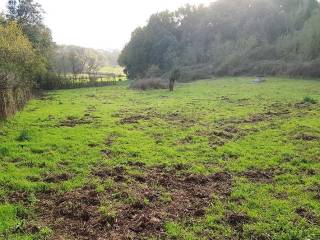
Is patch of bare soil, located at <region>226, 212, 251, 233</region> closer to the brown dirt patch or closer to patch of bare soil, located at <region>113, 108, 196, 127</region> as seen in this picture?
the brown dirt patch

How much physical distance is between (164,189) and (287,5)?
81.9m

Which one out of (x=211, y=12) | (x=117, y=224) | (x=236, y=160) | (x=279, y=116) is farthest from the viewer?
(x=211, y=12)

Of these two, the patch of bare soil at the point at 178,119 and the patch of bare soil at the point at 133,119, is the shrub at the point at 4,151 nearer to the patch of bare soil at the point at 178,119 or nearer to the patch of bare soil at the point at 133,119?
the patch of bare soil at the point at 133,119

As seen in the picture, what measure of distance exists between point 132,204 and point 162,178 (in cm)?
241

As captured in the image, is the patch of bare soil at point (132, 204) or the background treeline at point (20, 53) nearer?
the patch of bare soil at point (132, 204)

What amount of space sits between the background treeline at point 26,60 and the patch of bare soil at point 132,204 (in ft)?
45.3

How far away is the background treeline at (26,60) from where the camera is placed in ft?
90.7

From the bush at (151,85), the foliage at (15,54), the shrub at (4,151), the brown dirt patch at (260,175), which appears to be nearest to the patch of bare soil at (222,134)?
the brown dirt patch at (260,175)

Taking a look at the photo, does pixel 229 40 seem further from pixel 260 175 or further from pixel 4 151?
pixel 260 175

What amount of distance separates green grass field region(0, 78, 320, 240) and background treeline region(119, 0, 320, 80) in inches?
1618

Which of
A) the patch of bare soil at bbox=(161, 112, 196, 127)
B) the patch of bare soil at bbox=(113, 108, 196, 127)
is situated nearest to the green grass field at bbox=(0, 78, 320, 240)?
the patch of bare soil at bbox=(161, 112, 196, 127)

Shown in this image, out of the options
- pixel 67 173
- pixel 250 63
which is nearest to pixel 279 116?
pixel 67 173

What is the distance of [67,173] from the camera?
13.5m

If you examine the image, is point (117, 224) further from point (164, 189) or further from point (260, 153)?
point (260, 153)
